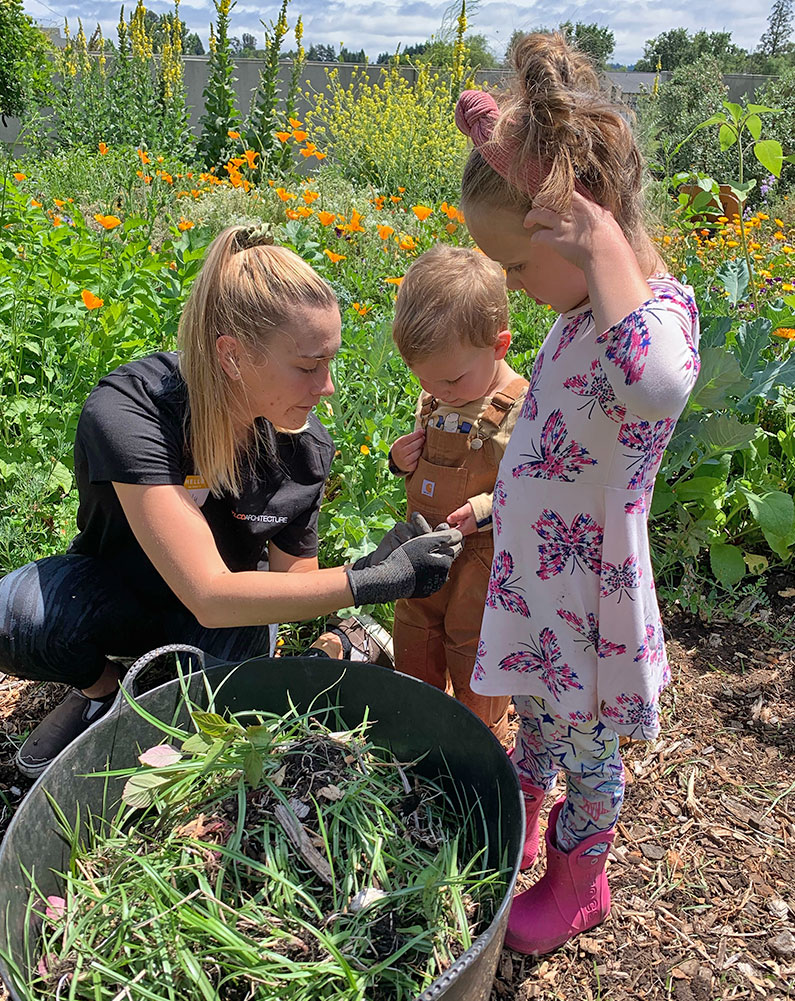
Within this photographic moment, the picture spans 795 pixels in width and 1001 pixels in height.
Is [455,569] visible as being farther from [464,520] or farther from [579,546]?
[579,546]

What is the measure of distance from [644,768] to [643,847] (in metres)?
0.26

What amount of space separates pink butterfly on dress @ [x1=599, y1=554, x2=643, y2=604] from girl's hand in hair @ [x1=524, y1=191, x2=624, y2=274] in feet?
1.65

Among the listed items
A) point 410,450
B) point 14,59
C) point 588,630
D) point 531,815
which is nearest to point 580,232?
point 588,630

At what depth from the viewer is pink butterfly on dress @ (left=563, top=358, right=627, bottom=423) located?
1.31 metres

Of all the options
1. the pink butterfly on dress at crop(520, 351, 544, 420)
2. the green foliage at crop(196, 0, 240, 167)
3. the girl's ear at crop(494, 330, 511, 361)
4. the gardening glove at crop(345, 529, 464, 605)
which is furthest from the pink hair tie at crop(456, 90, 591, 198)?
the green foliage at crop(196, 0, 240, 167)

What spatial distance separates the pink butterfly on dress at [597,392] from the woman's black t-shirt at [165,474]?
0.80 meters

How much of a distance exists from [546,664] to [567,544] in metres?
0.25

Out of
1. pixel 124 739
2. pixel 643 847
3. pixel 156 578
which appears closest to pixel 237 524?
pixel 156 578

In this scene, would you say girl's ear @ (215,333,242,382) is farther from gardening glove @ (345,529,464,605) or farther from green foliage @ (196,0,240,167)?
green foliage @ (196,0,240,167)

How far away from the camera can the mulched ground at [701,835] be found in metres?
1.63

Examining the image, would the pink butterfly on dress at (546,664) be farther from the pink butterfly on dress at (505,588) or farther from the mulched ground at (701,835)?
the mulched ground at (701,835)

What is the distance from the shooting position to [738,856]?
190 cm

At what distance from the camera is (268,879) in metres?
1.25

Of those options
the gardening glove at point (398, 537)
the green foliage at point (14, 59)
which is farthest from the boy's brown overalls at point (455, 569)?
the green foliage at point (14, 59)
